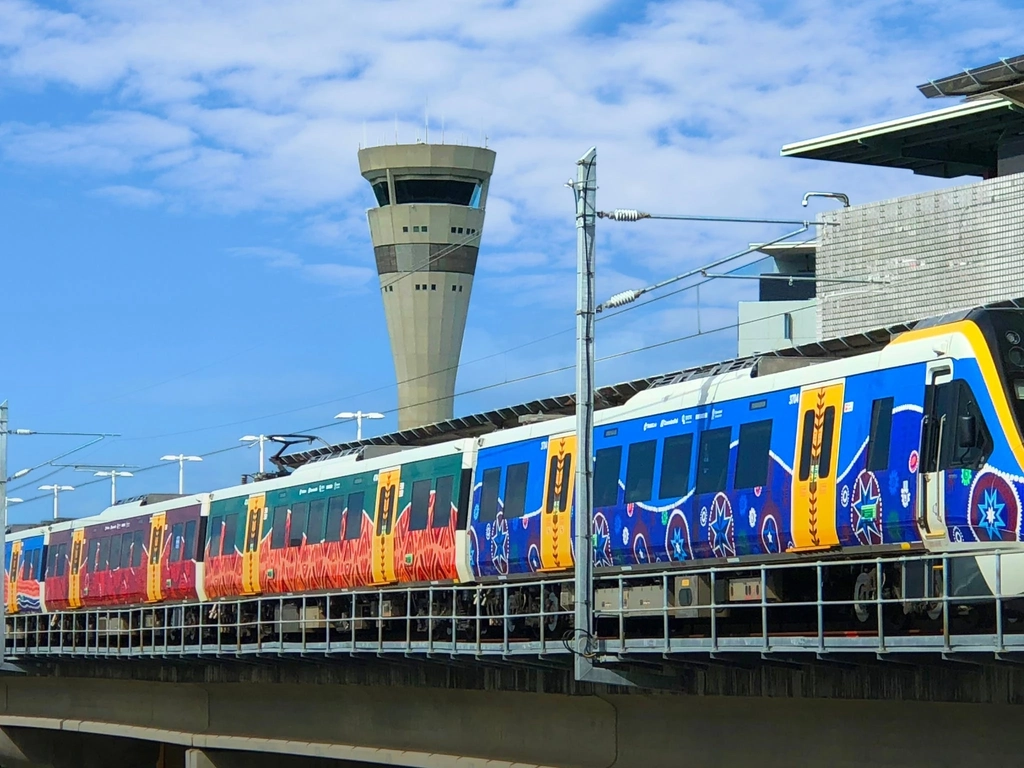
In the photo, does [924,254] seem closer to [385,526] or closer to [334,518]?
[385,526]

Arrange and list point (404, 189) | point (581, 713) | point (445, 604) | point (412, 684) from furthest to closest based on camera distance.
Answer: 1. point (404, 189)
2. point (445, 604)
3. point (412, 684)
4. point (581, 713)

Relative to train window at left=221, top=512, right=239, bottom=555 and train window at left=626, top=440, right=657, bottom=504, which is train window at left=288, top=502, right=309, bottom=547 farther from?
train window at left=626, top=440, right=657, bottom=504

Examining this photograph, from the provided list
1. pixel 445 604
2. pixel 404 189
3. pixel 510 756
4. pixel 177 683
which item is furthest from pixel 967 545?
pixel 404 189

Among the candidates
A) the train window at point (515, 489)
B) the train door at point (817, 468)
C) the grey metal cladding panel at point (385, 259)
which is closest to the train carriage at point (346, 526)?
the train window at point (515, 489)

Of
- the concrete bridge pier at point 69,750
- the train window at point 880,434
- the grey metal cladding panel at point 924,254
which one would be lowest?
the concrete bridge pier at point 69,750

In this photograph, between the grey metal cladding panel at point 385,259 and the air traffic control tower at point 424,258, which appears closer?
the air traffic control tower at point 424,258

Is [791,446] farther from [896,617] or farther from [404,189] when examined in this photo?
[404,189]

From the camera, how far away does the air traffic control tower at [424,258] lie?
419 feet

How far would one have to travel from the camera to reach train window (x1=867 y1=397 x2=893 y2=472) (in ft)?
72.0

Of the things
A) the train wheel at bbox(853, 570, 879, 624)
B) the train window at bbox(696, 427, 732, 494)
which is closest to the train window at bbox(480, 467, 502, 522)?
the train window at bbox(696, 427, 732, 494)

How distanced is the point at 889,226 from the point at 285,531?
16.0 metres

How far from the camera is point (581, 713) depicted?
89.6ft

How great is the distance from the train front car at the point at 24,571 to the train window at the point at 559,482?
110 ft

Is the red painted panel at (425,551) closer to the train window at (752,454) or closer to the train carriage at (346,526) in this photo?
the train carriage at (346,526)
